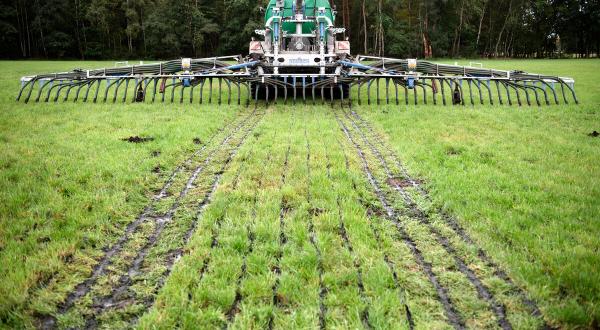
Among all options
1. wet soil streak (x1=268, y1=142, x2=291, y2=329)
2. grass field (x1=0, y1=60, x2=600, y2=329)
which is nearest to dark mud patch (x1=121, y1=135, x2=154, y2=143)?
grass field (x1=0, y1=60, x2=600, y2=329)

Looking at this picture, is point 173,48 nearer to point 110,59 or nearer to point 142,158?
point 110,59

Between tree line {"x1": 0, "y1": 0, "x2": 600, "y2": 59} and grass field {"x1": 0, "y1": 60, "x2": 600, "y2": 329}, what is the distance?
39605 millimetres

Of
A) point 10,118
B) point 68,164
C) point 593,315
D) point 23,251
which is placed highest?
point 10,118

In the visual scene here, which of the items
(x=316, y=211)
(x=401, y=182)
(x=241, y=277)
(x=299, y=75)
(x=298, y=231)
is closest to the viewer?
(x=241, y=277)

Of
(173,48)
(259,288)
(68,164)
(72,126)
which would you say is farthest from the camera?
(173,48)

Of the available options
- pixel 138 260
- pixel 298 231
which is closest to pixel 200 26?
pixel 298 231

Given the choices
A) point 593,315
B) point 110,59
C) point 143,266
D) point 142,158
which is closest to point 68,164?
point 142,158

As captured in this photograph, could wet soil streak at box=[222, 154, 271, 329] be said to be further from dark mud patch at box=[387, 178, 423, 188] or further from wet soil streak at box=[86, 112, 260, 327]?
dark mud patch at box=[387, 178, 423, 188]

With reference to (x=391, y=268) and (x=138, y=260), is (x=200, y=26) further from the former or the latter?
(x=391, y=268)

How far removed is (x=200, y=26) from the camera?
151 ft

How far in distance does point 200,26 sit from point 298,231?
152 feet

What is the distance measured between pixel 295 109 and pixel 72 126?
16.6 feet

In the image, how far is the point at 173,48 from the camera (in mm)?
45688

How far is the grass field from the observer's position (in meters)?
2.62
